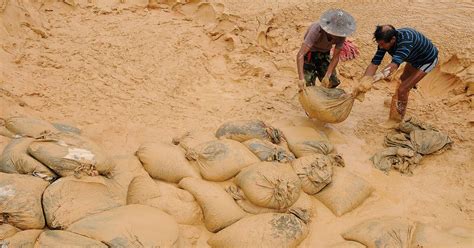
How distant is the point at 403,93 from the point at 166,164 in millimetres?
2424

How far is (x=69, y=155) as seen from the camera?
2980mm

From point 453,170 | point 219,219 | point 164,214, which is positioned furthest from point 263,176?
point 453,170

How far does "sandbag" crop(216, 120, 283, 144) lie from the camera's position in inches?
147

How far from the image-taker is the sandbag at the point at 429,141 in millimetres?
4066

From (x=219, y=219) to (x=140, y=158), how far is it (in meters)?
0.79

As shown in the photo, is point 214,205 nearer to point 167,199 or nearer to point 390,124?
point 167,199

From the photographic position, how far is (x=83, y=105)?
14.2 ft

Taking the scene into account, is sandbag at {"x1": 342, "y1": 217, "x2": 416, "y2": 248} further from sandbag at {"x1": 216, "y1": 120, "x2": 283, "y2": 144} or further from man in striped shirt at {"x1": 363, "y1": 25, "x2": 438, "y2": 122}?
man in striped shirt at {"x1": 363, "y1": 25, "x2": 438, "y2": 122}

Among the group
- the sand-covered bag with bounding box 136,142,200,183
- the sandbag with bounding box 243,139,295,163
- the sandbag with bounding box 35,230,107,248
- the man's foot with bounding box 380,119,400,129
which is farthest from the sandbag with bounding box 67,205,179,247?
the man's foot with bounding box 380,119,400,129

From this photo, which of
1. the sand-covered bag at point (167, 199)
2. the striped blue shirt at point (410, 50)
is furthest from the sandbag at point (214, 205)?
the striped blue shirt at point (410, 50)

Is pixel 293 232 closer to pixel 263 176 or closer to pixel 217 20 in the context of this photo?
pixel 263 176

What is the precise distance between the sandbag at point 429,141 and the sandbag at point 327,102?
725 mm

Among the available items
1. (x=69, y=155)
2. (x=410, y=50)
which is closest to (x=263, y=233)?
(x=69, y=155)

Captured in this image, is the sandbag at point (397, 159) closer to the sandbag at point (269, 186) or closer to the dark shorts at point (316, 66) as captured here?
the dark shorts at point (316, 66)
